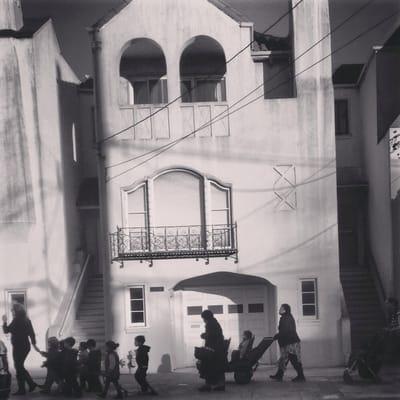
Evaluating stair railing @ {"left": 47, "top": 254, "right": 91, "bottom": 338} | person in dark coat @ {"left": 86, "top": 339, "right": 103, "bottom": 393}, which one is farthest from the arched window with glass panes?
person in dark coat @ {"left": 86, "top": 339, "right": 103, "bottom": 393}

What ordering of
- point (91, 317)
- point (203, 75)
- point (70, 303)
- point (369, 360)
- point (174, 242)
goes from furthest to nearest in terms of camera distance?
point (91, 317)
point (203, 75)
point (70, 303)
point (174, 242)
point (369, 360)

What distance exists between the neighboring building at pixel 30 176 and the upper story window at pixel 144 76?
2.03 meters

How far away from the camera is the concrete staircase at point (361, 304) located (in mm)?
15609

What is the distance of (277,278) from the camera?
14891 millimetres

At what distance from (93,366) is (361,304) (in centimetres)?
804

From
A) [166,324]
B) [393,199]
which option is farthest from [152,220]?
[393,199]

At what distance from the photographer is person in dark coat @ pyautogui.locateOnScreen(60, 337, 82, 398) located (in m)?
11.4

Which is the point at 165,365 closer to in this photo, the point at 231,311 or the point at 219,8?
the point at 231,311

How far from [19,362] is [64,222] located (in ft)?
16.6

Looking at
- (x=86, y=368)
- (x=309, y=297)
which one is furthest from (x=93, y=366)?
(x=309, y=297)

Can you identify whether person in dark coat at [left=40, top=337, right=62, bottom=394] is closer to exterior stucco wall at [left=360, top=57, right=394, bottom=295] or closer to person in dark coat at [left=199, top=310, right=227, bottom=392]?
person in dark coat at [left=199, top=310, right=227, bottom=392]

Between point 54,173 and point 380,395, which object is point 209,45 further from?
point 380,395

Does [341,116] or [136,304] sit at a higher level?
[341,116]

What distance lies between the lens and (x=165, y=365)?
14.9m
